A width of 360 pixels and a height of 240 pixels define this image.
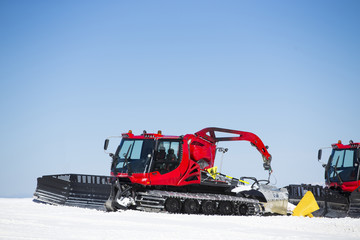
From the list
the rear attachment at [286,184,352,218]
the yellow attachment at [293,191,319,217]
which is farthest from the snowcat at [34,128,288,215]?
the rear attachment at [286,184,352,218]

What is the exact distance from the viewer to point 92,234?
9.36 m

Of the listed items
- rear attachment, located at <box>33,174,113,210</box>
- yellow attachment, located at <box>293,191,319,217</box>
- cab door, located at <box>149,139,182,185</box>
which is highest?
cab door, located at <box>149,139,182,185</box>

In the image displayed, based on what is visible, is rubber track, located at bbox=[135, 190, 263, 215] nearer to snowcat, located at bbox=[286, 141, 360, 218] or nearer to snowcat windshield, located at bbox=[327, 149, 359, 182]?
snowcat, located at bbox=[286, 141, 360, 218]

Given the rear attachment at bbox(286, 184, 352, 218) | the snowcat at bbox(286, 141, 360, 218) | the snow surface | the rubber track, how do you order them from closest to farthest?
1. the snow surface
2. the rubber track
3. the rear attachment at bbox(286, 184, 352, 218)
4. the snowcat at bbox(286, 141, 360, 218)

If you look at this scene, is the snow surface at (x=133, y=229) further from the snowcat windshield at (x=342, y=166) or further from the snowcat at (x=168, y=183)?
the snowcat windshield at (x=342, y=166)

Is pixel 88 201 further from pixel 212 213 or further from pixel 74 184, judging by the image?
pixel 212 213

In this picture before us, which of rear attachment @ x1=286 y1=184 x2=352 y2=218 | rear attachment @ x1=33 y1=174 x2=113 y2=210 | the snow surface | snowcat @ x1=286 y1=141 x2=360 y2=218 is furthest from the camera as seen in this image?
snowcat @ x1=286 y1=141 x2=360 y2=218

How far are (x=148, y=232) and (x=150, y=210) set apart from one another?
5646mm

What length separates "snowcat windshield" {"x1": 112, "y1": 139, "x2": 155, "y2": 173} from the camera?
52.9ft

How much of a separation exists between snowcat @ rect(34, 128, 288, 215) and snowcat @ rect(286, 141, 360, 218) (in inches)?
104

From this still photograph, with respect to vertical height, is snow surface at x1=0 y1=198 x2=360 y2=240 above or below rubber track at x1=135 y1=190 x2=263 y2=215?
below

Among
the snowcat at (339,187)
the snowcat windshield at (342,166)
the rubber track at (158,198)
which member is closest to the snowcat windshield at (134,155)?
the rubber track at (158,198)

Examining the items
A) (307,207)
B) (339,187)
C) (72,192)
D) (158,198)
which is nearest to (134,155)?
(158,198)

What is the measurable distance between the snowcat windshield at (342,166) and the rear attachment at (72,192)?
10358mm
